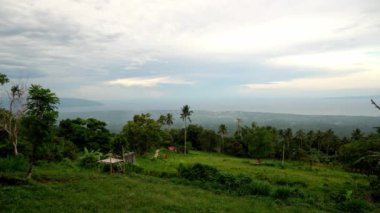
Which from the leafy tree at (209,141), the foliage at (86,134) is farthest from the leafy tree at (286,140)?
the foliage at (86,134)

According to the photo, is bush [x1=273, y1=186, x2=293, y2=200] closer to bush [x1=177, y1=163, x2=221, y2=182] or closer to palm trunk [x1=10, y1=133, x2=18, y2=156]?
bush [x1=177, y1=163, x2=221, y2=182]

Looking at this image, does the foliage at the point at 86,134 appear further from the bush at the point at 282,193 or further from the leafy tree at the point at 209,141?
the leafy tree at the point at 209,141

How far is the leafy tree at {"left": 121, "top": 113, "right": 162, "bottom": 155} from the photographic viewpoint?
2280 inches

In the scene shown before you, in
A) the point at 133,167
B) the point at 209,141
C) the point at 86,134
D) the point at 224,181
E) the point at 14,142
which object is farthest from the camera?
the point at 209,141

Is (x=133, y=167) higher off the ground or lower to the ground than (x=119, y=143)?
lower

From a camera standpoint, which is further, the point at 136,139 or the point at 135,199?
the point at 136,139

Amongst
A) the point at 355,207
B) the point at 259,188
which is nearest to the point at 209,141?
the point at 259,188

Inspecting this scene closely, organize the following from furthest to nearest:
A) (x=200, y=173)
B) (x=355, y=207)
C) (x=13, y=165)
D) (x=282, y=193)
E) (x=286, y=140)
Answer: (x=286, y=140) → (x=200, y=173) → (x=13, y=165) → (x=282, y=193) → (x=355, y=207)

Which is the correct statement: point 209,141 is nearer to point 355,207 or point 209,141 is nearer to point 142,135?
point 142,135

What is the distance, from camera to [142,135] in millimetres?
57750

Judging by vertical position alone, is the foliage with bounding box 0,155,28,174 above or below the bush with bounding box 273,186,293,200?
above

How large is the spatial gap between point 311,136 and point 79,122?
59.1 metres

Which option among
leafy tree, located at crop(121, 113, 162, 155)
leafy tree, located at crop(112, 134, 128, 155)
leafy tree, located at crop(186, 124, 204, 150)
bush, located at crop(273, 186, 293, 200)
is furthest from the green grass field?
leafy tree, located at crop(186, 124, 204, 150)

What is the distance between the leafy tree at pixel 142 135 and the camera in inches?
2280
